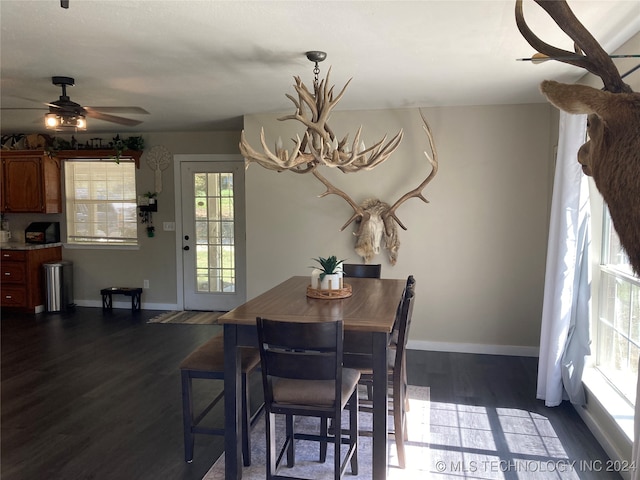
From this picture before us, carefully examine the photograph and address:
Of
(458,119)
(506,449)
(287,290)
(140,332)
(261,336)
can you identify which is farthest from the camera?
(140,332)

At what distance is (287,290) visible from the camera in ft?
10.6

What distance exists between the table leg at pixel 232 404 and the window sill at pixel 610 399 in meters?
2.06

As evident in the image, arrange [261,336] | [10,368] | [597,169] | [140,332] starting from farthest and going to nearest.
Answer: [140,332] < [10,368] < [261,336] < [597,169]

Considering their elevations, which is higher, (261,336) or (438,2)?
(438,2)

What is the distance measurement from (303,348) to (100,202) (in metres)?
5.67

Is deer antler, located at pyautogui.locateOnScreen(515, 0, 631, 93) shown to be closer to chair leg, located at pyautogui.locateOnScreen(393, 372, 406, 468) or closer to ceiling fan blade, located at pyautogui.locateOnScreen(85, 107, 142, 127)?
chair leg, located at pyautogui.locateOnScreen(393, 372, 406, 468)

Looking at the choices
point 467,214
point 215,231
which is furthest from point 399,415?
point 215,231

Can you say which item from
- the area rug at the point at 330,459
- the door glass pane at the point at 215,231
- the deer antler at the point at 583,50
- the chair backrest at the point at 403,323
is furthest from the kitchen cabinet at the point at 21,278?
the deer antler at the point at 583,50

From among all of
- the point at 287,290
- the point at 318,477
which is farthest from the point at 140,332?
the point at 318,477

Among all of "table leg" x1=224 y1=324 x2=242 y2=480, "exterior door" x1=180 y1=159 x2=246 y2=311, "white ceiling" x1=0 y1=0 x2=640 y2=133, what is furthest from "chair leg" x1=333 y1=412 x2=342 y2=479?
"exterior door" x1=180 y1=159 x2=246 y2=311

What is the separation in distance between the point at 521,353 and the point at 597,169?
156 inches

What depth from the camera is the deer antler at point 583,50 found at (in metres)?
1.12

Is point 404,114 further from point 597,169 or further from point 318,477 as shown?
point 597,169

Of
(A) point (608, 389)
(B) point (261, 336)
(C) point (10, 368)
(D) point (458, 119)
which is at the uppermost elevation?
(D) point (458, 119)
